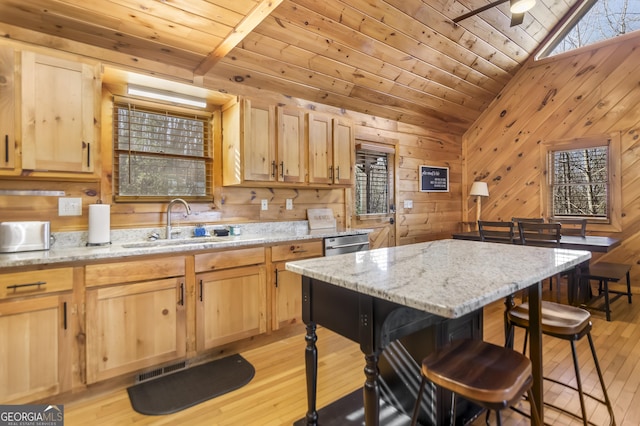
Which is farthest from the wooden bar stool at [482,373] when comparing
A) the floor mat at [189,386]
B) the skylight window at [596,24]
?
the skylight window at [596,24]

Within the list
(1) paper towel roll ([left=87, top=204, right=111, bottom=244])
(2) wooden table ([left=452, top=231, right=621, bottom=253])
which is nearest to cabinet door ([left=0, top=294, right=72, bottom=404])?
(1) paper towel roll ([left=87, top=204, right=111, bottom=244])

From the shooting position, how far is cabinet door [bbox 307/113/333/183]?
3.40 m

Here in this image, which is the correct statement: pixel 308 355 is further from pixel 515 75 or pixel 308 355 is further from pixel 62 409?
pixel 515 75

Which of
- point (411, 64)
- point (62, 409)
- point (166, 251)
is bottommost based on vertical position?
point (62, 409)

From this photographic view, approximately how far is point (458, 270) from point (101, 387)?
2.28 m

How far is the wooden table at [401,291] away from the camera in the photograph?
1.07 meters

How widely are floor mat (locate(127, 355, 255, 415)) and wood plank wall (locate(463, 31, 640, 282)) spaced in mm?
4699

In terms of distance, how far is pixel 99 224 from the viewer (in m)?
2.42

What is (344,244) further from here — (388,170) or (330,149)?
(388,170)

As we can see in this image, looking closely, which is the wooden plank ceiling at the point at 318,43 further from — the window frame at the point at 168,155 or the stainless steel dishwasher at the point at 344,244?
the stainless steel dishwasher at the point at 344,244

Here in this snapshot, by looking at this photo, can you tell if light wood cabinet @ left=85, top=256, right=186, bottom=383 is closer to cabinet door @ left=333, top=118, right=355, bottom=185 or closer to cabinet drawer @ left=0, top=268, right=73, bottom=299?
cabinet drawer @ left=0, top=268, right=73, bottom=299

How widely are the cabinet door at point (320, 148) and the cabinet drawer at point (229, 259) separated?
1039 millimetres

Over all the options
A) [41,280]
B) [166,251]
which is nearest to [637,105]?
[166,251]

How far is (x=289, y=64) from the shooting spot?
10.8 feet
